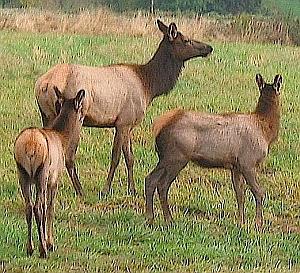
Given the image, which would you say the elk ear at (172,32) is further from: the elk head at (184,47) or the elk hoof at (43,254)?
the elk hoof at (43,254)

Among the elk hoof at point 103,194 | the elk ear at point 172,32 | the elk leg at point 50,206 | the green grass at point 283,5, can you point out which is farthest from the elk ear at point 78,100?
the green grass at point 283,5

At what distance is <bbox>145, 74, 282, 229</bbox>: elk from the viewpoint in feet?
35.6

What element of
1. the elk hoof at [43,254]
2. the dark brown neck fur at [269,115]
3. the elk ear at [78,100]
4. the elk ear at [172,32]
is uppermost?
the elk ear at [172,32]

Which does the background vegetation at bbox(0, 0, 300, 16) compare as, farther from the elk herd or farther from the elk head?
the elk herd

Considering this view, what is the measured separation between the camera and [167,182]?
11.0 m

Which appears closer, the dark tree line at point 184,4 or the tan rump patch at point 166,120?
the tan rump patch at point 166,120

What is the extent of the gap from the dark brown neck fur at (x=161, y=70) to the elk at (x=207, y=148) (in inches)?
85.1

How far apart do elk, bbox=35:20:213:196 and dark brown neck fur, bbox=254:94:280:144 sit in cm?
186

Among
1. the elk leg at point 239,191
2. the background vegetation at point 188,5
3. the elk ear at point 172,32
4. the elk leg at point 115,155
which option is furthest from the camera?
the background vegetation at point 188,5

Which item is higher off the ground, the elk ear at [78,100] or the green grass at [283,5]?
the elk ear at [78,100]

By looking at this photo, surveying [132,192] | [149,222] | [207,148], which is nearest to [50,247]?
[149,222]

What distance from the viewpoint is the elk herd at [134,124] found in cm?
900

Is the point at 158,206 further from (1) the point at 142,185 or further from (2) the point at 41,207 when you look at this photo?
(2) the point at 41,207

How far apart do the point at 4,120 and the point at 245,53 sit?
9627 millimetres
